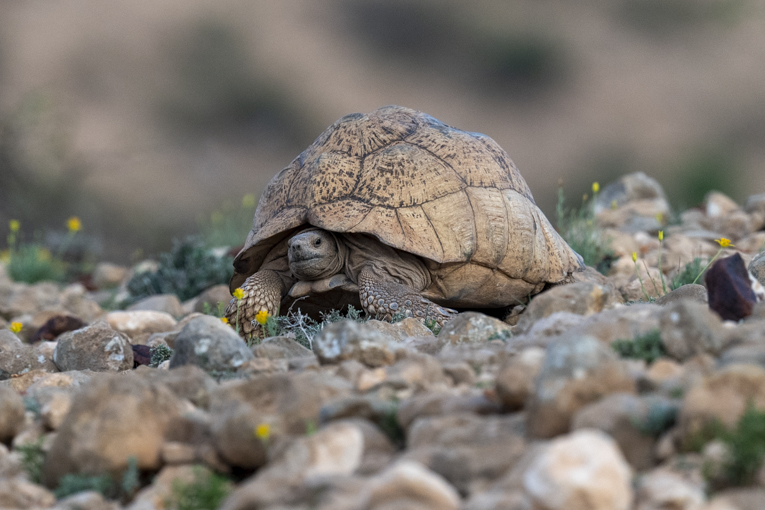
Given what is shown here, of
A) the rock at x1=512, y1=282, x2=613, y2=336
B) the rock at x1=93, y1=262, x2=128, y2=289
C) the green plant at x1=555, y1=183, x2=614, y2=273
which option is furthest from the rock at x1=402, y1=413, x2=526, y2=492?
the rock at x1=93, y1=262, x2=128, y2=289

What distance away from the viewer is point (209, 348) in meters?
2.33

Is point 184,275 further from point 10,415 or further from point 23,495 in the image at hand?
point 23,495

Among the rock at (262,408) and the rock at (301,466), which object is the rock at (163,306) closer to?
the rock at (262,408)

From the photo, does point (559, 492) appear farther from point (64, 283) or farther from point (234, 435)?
point (64, 283)

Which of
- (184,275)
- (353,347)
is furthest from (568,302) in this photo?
(184,275)

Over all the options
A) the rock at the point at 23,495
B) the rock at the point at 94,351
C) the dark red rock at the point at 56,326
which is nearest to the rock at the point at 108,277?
the dark red rock at the point at 56,326

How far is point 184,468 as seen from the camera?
1.62m

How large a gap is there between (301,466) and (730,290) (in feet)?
5.27

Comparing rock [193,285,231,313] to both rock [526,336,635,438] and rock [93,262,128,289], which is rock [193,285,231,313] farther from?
rock [526,336,635,438]

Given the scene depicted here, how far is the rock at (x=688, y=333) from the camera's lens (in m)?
1.78

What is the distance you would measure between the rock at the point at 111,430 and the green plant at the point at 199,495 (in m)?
0.20

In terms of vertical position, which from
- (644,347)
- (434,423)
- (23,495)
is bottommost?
(23,495)

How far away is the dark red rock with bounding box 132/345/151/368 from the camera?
341 centimetres

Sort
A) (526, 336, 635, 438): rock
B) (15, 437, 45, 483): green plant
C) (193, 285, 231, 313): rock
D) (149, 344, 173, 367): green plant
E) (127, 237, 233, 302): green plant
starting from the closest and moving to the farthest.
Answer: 1. (526, 336, 635, 438): rock
2. (15, 437, 45, 483): green plant
3. (149, 344, 173, 367): green plant
4. (193, 285, 231, 313): rock
5. (127, 237, 233, 302): green plant
